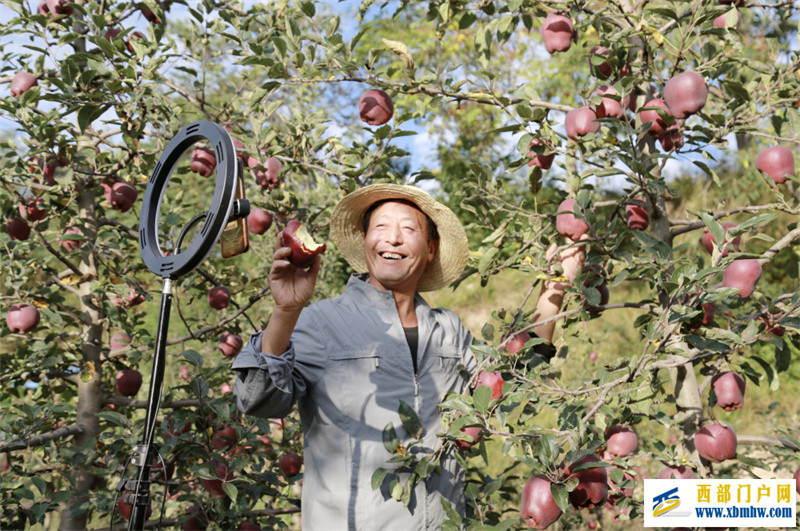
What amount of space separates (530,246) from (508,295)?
5393 millimetres

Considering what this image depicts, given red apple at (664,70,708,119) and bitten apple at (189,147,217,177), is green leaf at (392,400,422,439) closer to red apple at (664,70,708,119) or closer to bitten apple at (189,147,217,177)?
red apple at (664,70,708,119)

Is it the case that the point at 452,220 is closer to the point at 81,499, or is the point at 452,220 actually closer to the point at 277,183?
the point at 277,183

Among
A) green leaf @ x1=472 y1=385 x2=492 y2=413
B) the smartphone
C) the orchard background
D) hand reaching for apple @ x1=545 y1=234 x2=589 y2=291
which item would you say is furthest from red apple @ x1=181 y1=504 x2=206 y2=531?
the smartphone

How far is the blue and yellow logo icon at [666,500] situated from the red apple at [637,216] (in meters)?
0.67

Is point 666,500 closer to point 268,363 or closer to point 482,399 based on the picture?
point 482,399

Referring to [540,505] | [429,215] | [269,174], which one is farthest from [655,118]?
[269,174]

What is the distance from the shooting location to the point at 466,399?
1369 mm

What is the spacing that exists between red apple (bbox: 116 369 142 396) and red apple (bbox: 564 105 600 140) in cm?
168

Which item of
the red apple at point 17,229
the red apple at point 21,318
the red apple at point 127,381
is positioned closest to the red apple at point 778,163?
the red apple at point 127,381

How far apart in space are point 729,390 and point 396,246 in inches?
36.2

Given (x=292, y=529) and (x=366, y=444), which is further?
(x=292, y=529)

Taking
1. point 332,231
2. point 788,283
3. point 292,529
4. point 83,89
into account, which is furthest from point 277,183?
point 788,283

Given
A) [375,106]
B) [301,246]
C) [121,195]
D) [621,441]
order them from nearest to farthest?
[301,246] < [621,441] < [375,106] < [121,195]

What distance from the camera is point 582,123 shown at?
66.7 inches
